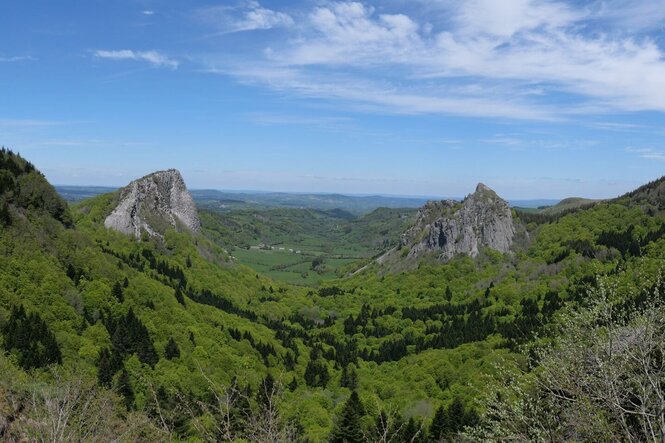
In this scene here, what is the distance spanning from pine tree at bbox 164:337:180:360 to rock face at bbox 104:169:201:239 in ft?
269

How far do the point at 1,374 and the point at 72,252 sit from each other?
52690mm

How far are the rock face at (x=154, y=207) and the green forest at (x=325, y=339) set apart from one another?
16.2 ft

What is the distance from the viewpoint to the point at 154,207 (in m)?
168

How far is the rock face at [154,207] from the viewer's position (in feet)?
511

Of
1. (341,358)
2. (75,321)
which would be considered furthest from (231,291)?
(75,321)

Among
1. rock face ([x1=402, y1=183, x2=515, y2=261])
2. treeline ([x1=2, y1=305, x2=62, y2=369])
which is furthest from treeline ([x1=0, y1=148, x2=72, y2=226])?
rock face ([x1=402, y1=183, x2=515, y2=261])

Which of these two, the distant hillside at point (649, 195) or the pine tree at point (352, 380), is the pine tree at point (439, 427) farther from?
the distant hillside at point (649, 195)

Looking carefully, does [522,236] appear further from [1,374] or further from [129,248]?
[1,374]

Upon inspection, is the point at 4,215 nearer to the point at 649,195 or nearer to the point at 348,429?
the point at 348,429

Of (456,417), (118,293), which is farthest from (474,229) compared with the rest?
(118,293)

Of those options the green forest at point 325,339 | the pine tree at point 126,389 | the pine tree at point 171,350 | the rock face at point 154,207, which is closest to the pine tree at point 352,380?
the green forest at point 325,339

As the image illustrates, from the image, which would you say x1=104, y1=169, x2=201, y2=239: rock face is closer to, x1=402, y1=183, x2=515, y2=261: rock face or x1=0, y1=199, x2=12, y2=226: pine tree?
x1=0, y1=199, x2=12, y2=226: pine tree

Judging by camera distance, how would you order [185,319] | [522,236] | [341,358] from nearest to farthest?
[185,319] < [341,358] < [522,236]

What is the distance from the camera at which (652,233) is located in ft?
480
